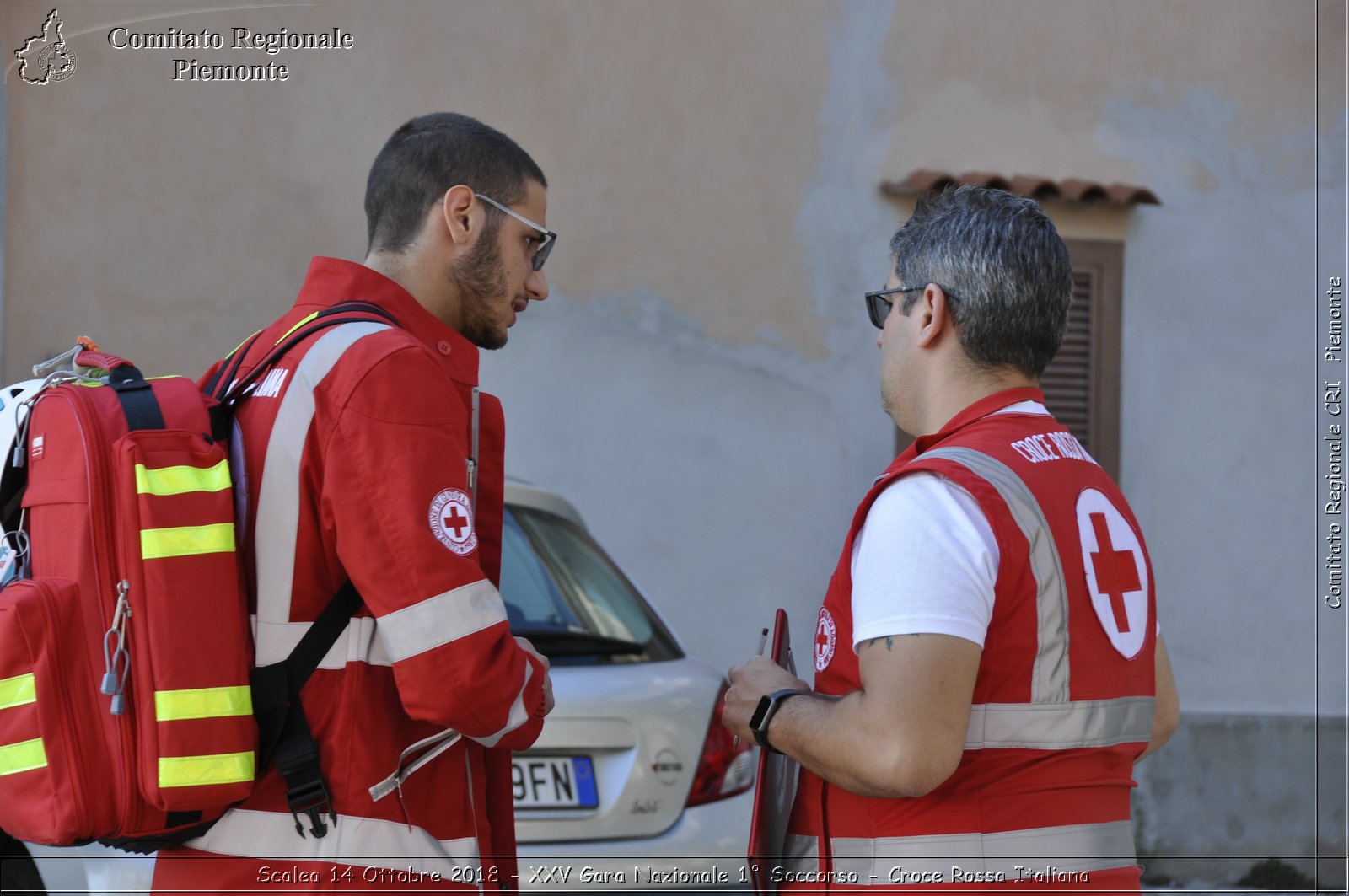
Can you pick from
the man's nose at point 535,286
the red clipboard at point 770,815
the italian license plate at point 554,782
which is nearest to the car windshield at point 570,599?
the italian license plate at point 554,782

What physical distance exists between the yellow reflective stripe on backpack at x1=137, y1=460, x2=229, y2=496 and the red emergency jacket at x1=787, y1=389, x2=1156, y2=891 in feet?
2.92

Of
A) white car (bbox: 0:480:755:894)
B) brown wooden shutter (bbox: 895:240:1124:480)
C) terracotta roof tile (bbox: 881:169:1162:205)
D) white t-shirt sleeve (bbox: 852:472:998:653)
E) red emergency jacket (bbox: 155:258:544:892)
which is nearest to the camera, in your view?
white t-shirt sleeve (bbox: 852:472:998:653)

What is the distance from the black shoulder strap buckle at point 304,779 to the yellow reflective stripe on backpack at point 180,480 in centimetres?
38

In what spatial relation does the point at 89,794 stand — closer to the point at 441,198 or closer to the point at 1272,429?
the point at 441,198

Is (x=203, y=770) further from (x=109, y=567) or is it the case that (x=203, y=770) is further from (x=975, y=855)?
(x=975, y=855)

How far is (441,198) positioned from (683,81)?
186 inches

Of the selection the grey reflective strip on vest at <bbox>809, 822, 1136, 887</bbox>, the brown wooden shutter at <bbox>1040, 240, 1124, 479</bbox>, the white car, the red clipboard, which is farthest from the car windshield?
the brown wooden shutter at <bbox>1040, 240, 1124, 479</bbox>

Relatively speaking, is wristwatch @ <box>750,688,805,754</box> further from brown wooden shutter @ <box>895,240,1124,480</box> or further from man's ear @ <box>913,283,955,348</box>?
brown wooden shutter @ <box>895,240,1124,480</box>

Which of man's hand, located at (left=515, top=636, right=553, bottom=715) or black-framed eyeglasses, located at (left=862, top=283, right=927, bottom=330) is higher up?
black-framed eyeglasses, located at (left=862, top=283, right=927, bottom=330)

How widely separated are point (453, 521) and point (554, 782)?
1.86 metres

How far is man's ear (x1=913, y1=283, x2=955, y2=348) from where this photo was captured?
2.02 m

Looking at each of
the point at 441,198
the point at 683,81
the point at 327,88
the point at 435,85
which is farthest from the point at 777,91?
the point at 441,198

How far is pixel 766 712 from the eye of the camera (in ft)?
6.46

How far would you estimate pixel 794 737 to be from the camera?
1.89 metres
